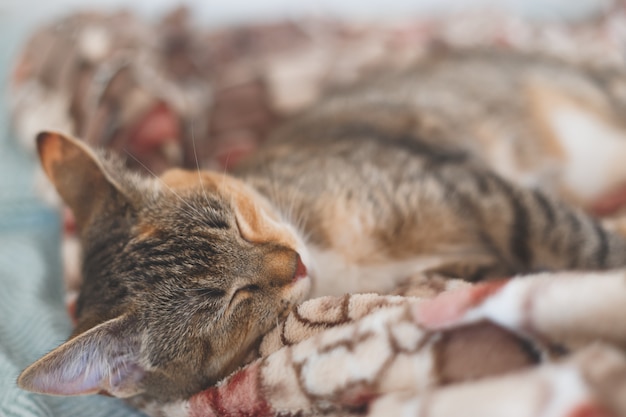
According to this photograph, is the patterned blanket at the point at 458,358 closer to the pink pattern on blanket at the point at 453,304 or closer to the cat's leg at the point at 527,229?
the pink pattern on blanket at the point at 453,304

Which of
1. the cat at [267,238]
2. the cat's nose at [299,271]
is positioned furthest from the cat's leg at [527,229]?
the cat's nose at [299,271]

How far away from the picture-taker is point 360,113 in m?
2.04

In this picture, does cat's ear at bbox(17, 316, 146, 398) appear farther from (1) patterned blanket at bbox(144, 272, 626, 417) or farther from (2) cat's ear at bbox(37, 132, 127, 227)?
(2) cat's ear at bbox(37, 132, 127, 227)

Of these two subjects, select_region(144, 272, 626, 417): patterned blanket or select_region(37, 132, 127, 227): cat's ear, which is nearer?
select_region(144, 272, 626, 417): patterned blanket

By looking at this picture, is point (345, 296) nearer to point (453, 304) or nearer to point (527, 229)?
point (453, 304)

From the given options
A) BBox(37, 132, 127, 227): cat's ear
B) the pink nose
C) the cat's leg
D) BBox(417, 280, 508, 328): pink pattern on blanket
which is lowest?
the cat's leg

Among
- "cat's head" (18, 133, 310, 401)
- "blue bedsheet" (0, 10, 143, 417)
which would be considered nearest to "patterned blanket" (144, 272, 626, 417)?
"cat's head" (18, 133, 310, 401)

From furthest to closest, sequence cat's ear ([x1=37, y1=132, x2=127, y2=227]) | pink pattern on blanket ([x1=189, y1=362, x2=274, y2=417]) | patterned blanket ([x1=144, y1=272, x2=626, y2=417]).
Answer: cat's ear ([x1=37, y1=132, x2=127, y2=227]) < pink pattern on blanket ([x1=189, y1=362, x2=274, y2=417]) < patterned blanket ([x1=144, y1=272, x2=626, y2=417])

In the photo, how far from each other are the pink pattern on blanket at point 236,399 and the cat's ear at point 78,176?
0.54 meters

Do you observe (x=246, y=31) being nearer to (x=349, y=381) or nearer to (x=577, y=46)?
(x=577, y=46)

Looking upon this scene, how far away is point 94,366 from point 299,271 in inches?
18.0

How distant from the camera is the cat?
1136 millimetres

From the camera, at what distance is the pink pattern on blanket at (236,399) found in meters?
0.97

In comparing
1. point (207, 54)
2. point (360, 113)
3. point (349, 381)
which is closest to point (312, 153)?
point (360, 113)
